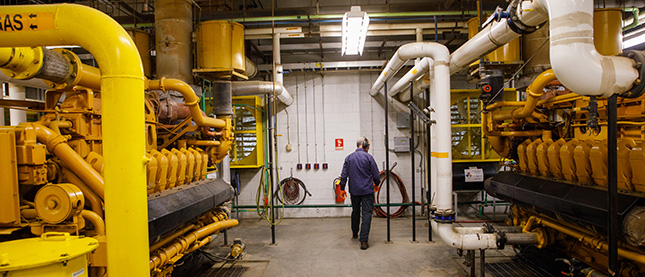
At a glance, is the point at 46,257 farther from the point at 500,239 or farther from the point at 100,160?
the point at 500,239

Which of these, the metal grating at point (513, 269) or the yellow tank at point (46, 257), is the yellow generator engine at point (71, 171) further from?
the metal grating at point (513, 269)

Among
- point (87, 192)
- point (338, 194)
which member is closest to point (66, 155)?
point (87, 192)

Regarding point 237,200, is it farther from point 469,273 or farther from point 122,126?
point 122,126

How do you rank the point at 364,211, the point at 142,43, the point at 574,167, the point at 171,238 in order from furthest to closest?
the point at 142,43 < the point at 364,211 < the point at 171,238 < the point at 574,167

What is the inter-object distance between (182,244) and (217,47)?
312 centimetres

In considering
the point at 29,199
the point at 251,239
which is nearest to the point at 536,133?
the point at 251,239

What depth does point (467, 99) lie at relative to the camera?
23.8 ft

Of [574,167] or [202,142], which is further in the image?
[202,142]

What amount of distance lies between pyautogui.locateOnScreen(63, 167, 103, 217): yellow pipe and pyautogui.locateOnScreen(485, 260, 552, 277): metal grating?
4.45 m

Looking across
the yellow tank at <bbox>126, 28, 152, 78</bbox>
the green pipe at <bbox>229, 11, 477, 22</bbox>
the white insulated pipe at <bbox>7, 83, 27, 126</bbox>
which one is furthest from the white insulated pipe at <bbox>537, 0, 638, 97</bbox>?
the white insulated pipe at <bbox>7, 83, 27, 126</bbox>

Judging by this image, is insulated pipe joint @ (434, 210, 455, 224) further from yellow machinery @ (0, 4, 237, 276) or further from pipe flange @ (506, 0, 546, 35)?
yellow machinery @ (0, 4, 237, 276)

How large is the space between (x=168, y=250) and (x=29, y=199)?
4.40 feet

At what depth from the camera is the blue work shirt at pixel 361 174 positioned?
17.8ft

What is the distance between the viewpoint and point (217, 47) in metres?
5.40
